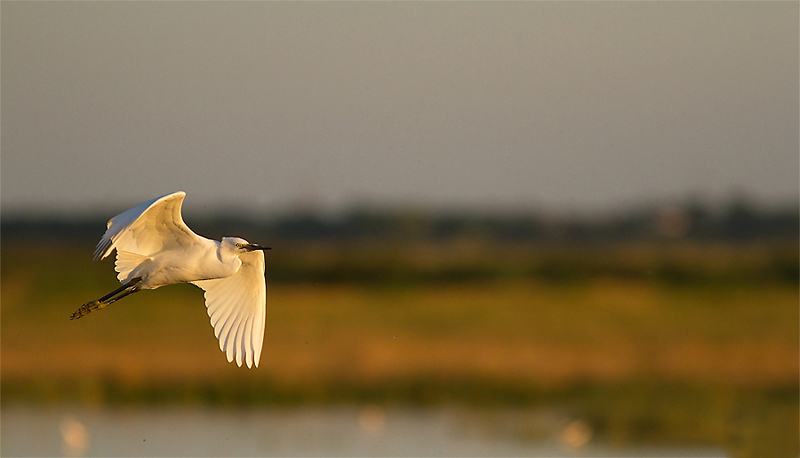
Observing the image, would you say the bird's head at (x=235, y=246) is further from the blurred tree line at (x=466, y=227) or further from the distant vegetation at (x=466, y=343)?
the blurred tree line at (x=466, y=227)

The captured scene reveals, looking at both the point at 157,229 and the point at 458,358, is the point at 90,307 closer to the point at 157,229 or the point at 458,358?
the point at 157,229

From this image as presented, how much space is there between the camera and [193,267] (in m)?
7.19

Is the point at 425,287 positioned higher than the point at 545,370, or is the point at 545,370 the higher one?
the point at 425,287

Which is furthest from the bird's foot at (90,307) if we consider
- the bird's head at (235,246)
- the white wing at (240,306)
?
the bird's head at (235,246)

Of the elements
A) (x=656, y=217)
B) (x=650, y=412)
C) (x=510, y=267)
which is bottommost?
(x=650, y=412)

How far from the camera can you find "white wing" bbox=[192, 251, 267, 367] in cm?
763

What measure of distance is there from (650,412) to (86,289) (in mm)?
11417

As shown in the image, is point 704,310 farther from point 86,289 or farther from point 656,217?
point 656,217

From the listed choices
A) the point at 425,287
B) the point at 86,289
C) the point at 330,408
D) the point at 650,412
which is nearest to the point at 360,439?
the point at 330,408

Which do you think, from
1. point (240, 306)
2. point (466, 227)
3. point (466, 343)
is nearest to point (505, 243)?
point (466, 227)

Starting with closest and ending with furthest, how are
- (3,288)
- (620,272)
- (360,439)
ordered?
(360,439)
(3,288)
(620,272)

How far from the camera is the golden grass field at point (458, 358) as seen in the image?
50.6ft

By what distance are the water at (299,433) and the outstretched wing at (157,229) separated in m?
6.93

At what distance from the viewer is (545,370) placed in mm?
16156
